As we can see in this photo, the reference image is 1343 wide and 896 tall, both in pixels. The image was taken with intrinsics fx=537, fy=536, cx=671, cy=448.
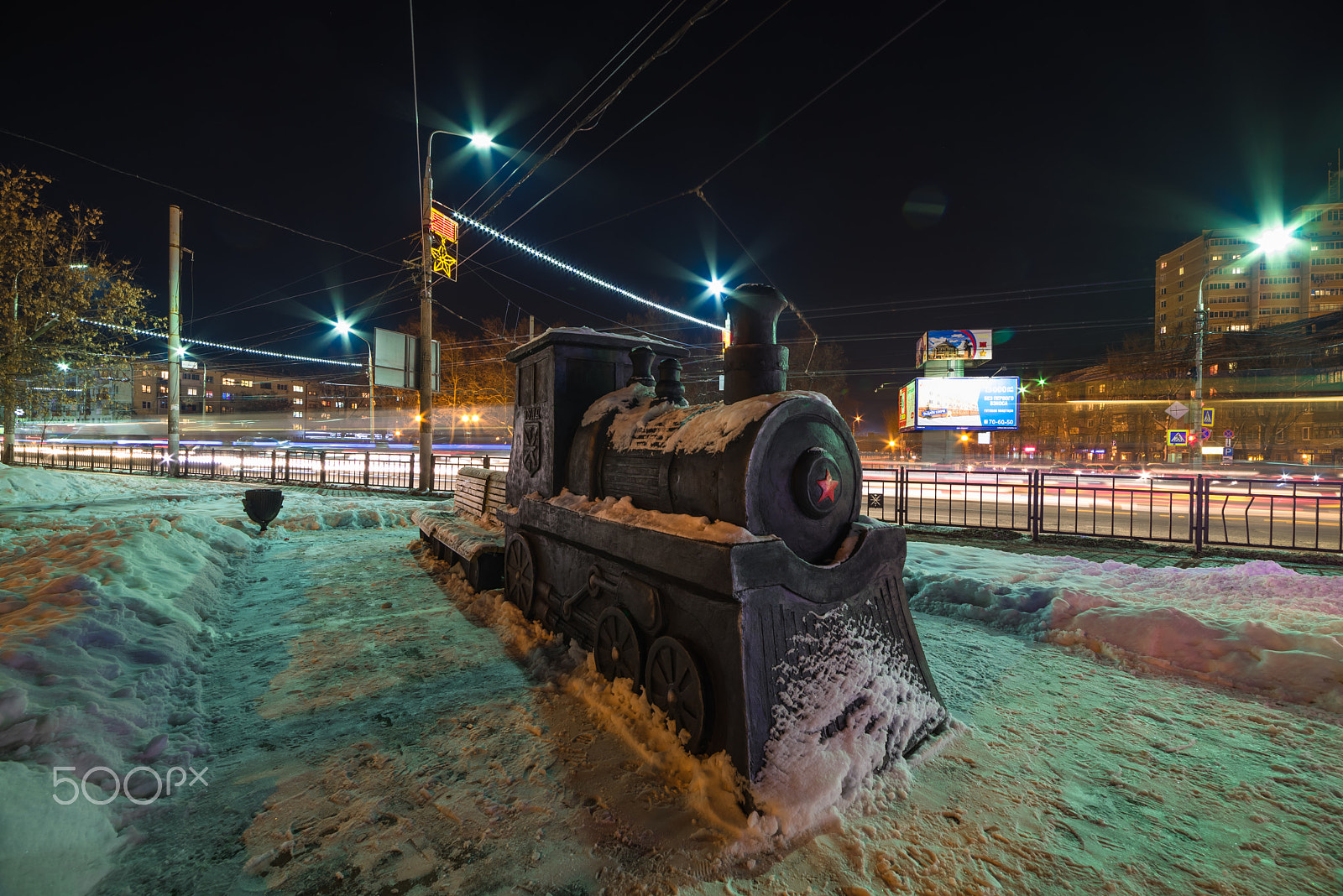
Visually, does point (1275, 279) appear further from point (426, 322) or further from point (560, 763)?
point (560, 763)

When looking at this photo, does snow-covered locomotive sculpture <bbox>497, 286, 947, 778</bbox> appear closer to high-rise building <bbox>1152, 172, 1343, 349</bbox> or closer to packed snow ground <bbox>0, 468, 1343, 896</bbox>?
packed snow ground <bbox>0, 468, 1343, 896</bbox>

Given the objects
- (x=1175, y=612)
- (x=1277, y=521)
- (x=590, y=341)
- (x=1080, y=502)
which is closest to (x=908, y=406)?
(x=1080, y=502)

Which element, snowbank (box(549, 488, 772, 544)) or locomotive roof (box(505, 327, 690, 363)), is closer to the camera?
snowbank (box(549, 488, 772, 544))

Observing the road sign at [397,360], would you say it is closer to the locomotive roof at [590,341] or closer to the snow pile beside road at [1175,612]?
the locomotive roof at [590,341]

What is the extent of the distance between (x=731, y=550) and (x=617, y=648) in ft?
4.78

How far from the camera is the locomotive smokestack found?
11.3ft

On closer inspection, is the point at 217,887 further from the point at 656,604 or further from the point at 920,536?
the point at 920,536

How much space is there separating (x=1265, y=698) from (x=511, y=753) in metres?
4.88

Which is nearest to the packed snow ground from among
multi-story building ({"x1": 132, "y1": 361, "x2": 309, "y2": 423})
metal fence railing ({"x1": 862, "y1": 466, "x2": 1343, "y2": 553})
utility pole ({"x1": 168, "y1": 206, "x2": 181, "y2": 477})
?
metal fence railing ({"x1": 862, "y1": 466, "x2": 1343, "y2": 553})

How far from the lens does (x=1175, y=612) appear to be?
14.4 ft

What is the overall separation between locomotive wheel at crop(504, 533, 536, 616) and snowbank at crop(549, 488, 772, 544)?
77 centimetres

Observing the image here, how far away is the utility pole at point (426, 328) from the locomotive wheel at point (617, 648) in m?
11.6

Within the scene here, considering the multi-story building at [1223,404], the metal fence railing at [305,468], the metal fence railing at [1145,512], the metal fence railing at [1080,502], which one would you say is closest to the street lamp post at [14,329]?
the metal fence railing at [305,468]

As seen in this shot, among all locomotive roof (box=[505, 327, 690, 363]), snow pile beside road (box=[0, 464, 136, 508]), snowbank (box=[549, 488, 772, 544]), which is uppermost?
locomotive roof (box=[505, 327, 690, 363])
